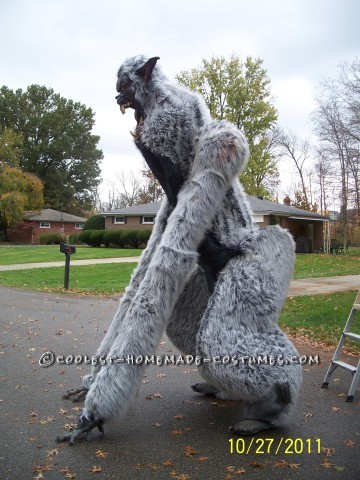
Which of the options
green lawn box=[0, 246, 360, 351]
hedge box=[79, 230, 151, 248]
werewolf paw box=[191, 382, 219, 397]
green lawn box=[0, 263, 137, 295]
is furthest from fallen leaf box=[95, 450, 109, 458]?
hedge box=[79, 230, 151, 248]

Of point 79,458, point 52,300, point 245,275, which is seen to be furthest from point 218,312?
point 52,300

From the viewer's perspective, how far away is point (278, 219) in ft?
88.4

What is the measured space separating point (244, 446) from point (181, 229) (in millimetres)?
1477

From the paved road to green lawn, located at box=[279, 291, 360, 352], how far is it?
1.92 meters

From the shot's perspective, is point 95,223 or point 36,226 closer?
point 95,223

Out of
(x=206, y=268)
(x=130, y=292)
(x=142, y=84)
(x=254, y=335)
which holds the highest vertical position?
(x=142, y=84)

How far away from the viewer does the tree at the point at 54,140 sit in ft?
164

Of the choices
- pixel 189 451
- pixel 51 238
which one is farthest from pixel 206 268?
pixel 51 238

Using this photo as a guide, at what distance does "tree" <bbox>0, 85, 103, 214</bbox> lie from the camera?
5003 centimetres

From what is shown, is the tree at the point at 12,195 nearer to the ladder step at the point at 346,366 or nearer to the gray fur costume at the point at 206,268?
the ladder step at the point at 346,366

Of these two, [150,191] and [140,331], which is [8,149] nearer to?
[150,191]

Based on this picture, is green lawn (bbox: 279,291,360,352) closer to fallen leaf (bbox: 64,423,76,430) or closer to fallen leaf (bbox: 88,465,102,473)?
fallen leaf (bbox: 64,423,76,430)

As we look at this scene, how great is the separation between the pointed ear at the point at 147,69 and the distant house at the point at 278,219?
22.1 meters
